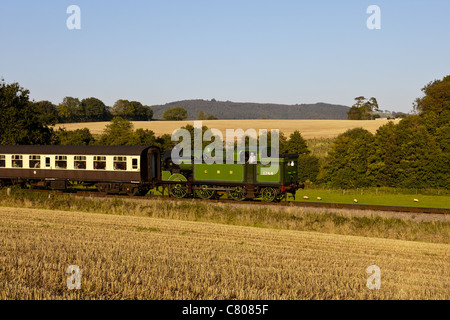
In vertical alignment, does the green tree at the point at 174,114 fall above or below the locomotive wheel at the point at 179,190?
above

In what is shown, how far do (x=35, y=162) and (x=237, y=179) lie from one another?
1754 centimetres

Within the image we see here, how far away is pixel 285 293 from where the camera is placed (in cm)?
1078

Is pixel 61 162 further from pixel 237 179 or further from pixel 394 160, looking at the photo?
pixel 394 160

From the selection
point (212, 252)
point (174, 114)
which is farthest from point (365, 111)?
point (212, 252)

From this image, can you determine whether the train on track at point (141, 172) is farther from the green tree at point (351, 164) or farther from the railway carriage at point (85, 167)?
the green tree at point (351, 164)

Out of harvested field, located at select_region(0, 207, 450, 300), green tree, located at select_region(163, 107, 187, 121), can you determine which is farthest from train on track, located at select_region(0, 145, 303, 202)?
green tree, located at select_region(163, 107, 187, 121)

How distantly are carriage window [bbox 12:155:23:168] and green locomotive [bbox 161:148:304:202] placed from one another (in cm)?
1285

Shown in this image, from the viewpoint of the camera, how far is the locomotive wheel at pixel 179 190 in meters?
35.4

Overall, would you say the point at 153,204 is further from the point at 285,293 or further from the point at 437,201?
the point at 437,201

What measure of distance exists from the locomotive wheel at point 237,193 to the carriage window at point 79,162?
1227 centimetres

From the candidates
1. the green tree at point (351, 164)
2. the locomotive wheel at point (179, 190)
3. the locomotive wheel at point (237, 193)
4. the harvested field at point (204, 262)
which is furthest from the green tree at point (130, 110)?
the harvested field at point (204, 262)

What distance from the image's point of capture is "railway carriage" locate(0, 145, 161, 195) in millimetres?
36000
